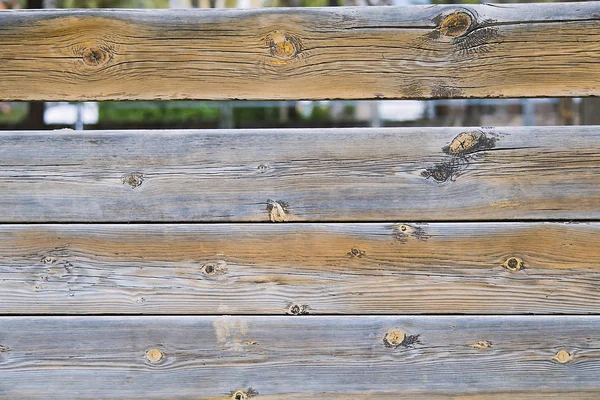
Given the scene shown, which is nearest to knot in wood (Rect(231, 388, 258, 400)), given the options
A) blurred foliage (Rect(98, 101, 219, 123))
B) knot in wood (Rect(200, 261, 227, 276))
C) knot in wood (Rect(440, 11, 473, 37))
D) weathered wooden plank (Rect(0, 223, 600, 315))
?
weathered wooden plank (Rect(0, 223, 600, 315))

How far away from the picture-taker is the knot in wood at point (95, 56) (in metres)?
1.50

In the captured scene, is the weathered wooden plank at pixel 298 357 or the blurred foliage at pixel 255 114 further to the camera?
the blurred foliage at pixel 255 114

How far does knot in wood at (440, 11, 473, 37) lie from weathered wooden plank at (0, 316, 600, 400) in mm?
776

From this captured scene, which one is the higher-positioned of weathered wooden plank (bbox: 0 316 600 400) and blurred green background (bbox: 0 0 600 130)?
blurred green background (bbox: 0 0 600 130)

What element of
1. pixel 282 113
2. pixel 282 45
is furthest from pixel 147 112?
pixel 282 45

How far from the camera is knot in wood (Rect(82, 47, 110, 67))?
1505mm

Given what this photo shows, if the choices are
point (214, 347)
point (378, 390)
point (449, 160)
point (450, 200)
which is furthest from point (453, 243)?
point (214, 347)

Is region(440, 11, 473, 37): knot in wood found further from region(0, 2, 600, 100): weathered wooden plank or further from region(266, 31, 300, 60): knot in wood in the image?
region(266, 31, 300, 60): knot in wood

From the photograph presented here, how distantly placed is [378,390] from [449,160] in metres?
0.66

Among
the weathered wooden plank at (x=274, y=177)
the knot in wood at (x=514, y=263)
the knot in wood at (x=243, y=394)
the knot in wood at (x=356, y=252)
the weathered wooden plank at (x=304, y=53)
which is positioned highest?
the weathered wooden plank at (x=304, y=53)

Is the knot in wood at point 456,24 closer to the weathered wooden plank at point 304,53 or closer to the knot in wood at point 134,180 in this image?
the weathered wooden plank at point 304,53

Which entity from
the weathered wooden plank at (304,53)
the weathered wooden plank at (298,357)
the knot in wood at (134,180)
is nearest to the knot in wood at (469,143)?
the weathered wooden plank at (304,53)

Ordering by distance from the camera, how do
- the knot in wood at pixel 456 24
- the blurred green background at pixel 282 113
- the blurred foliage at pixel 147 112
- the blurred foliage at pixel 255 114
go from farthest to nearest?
the blurred foliage at pixel 255 114
the blurred foliage at pixel 147 112
the blurred green background at pixel 282 113
the knot in wood at pixel 456 24

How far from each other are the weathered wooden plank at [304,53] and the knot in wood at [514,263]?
1.47 feet
